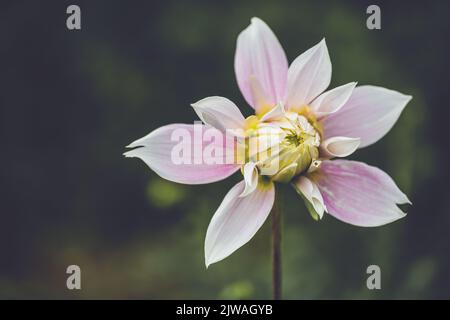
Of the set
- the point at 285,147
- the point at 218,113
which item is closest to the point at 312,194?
the point at 285,147

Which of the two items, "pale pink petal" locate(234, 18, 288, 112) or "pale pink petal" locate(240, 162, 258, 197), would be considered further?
"pale pink petal" locate(234, 18, 288, 112)

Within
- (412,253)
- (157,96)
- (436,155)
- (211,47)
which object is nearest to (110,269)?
(157,96)

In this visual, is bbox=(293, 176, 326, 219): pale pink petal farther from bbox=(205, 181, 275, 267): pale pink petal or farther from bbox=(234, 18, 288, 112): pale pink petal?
bbox=(234, 18, 288, 112): pale pink petal

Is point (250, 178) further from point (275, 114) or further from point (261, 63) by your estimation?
point (261, 63)

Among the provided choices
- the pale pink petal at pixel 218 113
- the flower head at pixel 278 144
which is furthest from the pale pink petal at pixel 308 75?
the pale pink petal at pixel 218 113

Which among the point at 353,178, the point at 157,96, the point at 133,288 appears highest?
the point at 157,96

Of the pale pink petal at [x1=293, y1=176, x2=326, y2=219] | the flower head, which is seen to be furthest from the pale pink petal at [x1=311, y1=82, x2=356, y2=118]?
the pale pink petal at [x1=293, y1=176, x2=326, y2=219]

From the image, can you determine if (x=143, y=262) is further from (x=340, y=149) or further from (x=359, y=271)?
(x=340, y=149)
